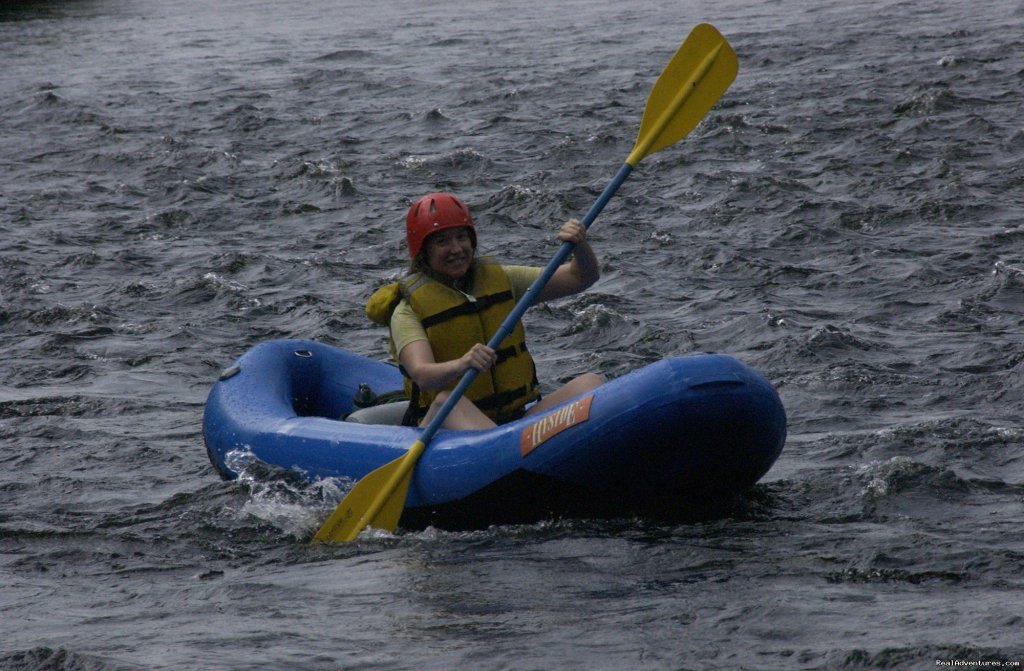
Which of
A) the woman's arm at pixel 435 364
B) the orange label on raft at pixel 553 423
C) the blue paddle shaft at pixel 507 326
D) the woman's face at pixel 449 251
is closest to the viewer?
the orange label on raft at pixel 553 423

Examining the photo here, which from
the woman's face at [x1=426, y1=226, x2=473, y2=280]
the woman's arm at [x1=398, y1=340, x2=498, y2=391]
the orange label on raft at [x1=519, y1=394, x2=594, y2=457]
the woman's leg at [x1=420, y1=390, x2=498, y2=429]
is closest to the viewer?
the orange label on raft at [x1=519, y1=394, x2=594, y2=457]

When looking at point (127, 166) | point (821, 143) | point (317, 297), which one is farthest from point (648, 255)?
point (127, 166)

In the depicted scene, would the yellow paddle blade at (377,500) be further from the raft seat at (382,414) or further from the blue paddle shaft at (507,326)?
the raft seat at (382,414)

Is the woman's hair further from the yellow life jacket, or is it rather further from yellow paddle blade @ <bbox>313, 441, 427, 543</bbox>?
yellow paddle blade @ <bbox>313, 441, 427, 543</bbox>

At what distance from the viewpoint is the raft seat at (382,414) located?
Answer: 6.14m

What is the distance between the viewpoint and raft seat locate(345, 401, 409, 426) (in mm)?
6137

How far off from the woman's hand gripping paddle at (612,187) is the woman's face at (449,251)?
276 mm

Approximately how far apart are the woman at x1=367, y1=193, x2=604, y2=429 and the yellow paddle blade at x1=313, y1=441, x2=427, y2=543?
295 millimetres

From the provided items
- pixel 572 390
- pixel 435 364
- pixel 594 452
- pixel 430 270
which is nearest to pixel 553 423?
pixel 594 452

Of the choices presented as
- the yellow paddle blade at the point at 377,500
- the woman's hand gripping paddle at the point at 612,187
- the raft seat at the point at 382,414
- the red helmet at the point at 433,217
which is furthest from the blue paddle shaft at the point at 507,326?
the raft seat at the point at 382,414

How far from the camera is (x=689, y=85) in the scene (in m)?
6.21

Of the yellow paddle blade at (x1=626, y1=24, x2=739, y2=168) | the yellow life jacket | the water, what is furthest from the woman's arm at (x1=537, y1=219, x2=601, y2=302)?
the water

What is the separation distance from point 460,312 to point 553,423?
779 millimetres

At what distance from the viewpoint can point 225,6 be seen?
24.3 m
